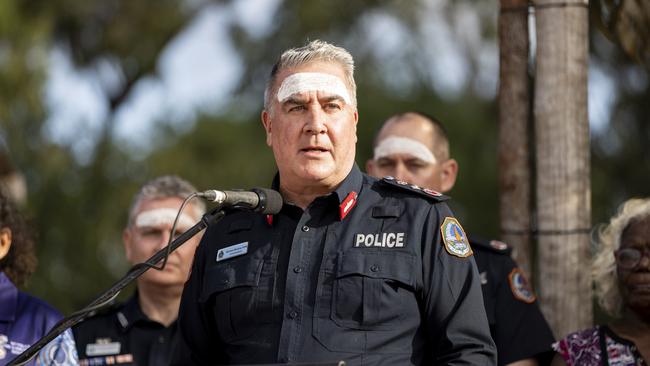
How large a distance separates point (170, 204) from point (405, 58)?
43.9 feet

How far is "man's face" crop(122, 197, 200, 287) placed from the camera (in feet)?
17.5

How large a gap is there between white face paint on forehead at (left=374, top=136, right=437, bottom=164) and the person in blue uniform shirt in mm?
1864

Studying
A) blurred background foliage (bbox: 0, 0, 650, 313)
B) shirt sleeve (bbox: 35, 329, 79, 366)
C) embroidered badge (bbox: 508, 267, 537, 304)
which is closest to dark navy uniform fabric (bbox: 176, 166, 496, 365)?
shirt sleeve (bbox: 35, 329, 79, 366)

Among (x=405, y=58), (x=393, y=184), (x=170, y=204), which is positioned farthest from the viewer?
(x=405, y=58)

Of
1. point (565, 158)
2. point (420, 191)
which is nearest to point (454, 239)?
point (420, 191)

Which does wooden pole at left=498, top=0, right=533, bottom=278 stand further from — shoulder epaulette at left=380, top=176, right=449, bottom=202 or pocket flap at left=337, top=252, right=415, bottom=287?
pocket flap at left=337, top=252, right=415, bottom=287

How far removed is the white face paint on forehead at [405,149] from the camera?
5402 millimetres

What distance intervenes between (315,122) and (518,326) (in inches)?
66.0

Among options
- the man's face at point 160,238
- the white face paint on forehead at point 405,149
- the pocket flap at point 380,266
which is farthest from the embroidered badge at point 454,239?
the man's face at point 160,238

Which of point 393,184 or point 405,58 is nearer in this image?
point 393,184

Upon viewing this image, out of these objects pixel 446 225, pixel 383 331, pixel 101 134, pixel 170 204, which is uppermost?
pixel 101 134

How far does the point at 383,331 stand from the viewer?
3.36 meters

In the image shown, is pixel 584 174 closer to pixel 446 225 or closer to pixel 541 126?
pixel 541 126

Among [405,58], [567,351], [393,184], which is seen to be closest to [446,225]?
[393,184]
